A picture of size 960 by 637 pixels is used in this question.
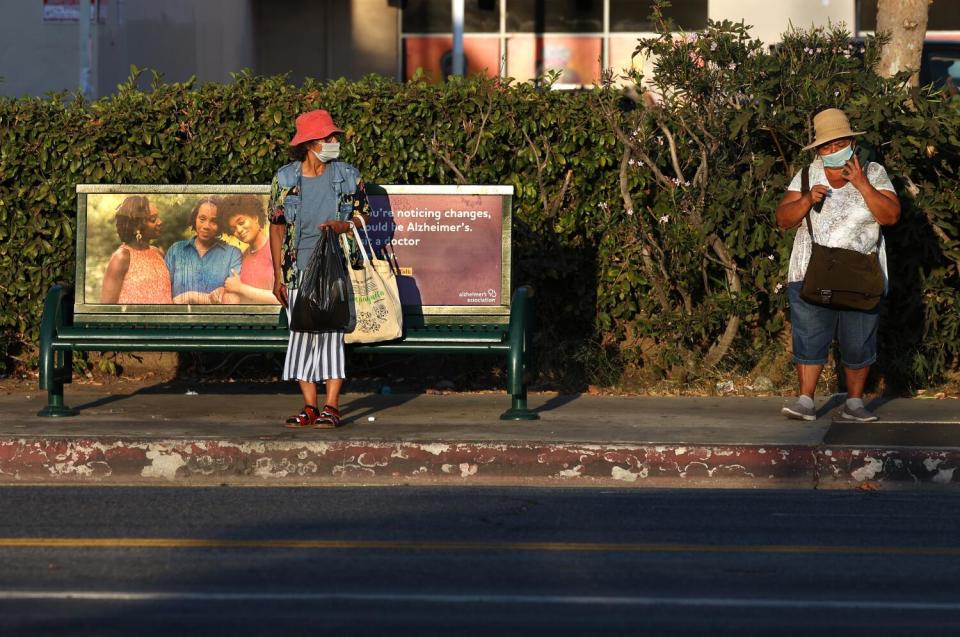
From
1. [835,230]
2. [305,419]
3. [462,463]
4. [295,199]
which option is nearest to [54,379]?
[305,419]

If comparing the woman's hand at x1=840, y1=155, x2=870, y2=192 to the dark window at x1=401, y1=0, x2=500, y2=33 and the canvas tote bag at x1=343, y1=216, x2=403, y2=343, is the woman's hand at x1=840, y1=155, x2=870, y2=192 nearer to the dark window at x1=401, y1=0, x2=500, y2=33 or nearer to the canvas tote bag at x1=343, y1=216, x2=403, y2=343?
the canvas tote bag at x1=343, y1=216, x2=403, y2=343

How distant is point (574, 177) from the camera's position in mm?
11258

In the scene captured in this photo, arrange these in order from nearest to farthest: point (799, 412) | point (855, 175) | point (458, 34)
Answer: point (855, 175) → point (799, 412) → point (458, 34)

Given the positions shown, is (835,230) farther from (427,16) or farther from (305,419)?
(427,16)

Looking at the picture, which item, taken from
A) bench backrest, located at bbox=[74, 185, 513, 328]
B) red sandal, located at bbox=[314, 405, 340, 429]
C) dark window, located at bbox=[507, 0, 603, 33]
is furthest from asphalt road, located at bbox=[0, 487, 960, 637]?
dark window, located at bbox=[507, 0, 603, 33]

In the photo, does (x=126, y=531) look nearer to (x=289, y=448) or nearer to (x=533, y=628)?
(x=289, y=448)

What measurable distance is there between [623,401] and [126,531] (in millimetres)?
4343

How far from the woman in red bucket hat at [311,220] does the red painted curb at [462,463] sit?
2.43ft

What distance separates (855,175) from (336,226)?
2.89 m

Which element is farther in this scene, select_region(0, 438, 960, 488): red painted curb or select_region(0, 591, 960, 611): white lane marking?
select_region(0, 438, 960, 488): red painted curb

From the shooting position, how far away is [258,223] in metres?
10.1

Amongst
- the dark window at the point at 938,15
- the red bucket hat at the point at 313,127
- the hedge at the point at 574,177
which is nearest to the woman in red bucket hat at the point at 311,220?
the red bucket hat at the point at 313,127

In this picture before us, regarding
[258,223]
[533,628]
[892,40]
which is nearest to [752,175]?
[892,40]

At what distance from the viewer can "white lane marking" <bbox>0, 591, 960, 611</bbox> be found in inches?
231
